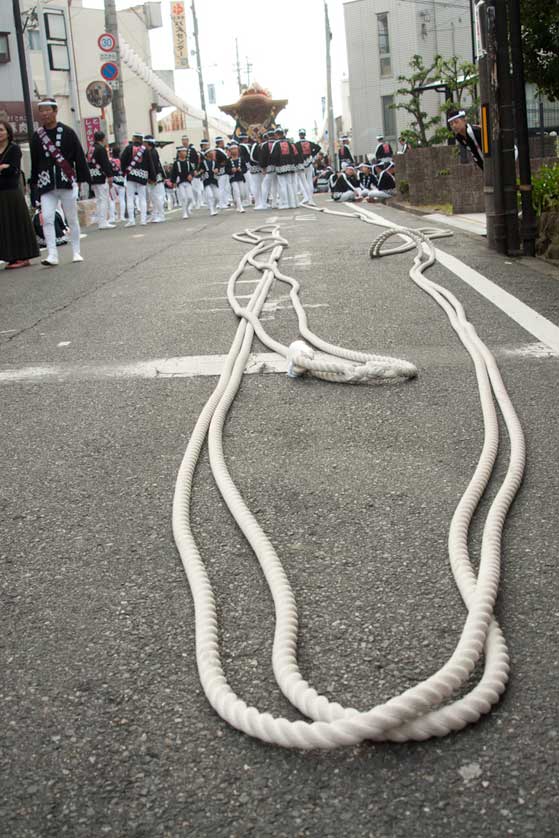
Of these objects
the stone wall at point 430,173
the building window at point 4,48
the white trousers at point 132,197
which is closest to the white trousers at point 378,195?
the stone wall at point 430,173

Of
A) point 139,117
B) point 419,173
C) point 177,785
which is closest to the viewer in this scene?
point 177,785

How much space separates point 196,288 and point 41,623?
6.86 meters

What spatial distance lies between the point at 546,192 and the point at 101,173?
14534 millimetres

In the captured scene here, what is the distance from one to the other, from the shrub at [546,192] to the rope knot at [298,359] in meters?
5.30

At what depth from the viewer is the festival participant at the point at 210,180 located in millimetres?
27625

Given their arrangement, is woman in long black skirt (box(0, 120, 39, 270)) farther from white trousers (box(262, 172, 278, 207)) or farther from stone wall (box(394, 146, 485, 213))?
white trousers (box(262, 172, 278, 207))

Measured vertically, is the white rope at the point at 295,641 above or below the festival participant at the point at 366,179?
below

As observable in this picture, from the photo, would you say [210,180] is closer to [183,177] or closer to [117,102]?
[183,177]

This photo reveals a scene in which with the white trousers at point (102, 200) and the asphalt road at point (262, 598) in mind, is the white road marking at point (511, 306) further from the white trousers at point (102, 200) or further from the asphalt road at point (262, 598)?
the white trousers at point (102, 200)

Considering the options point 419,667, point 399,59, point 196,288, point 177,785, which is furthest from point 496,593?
point 399,59

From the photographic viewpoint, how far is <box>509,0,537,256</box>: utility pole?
9844 mm

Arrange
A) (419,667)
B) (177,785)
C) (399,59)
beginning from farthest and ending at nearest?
(399,59)
(419,667)
(177,785)

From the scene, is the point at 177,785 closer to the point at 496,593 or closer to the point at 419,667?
the point at 419,667

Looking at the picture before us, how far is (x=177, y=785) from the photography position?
6.24 ft
